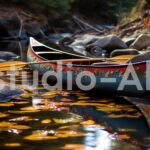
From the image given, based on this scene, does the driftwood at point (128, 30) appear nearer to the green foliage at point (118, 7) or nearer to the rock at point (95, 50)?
the rock at point (95, 50)

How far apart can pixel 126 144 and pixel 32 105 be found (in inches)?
111

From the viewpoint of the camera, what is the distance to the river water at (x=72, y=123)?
589cm

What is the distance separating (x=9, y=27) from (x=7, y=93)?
2093 centimetres

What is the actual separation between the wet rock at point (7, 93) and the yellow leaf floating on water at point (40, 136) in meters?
2.25

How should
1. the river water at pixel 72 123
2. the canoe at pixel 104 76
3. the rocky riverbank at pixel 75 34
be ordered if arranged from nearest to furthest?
the river water at pixel 72 123 < the canoe at pixel 104 76 < the rocky riverbank at pixel 75 34

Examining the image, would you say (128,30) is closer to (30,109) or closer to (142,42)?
(142,42)

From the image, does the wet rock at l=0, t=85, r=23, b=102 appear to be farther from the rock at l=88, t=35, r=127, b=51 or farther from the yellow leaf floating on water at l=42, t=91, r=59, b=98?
the rock at l=88, t=35, r=127, b=51

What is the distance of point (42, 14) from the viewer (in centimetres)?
3609

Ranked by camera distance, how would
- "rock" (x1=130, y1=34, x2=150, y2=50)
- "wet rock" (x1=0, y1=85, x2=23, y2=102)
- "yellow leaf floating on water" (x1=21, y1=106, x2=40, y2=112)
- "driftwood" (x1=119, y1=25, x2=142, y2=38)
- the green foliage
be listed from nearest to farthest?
"yellow leaf floating on water" (x1=21, y1=106, x2=40, y2=112) → "wet rock" (x1=0, y1=85, x2=23, y2=102) → "rock" (x1=130, y1=34, x2=150, y2=50) → "driftwood" (x1=119, y1=25, x2=142, y2=38) → the green foliage

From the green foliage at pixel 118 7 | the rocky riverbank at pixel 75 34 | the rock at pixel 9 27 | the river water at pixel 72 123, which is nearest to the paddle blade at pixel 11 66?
the river water at pixel 72 123

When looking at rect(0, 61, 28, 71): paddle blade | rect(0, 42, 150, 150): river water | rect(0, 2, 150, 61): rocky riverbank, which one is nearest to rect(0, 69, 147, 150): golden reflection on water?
rect(0, 42, 150, 150): river water

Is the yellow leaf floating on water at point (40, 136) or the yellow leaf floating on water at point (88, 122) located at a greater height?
the yellow leaf floating on water at point (88, 122)

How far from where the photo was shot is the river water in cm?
589

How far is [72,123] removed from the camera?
6.97 metres
